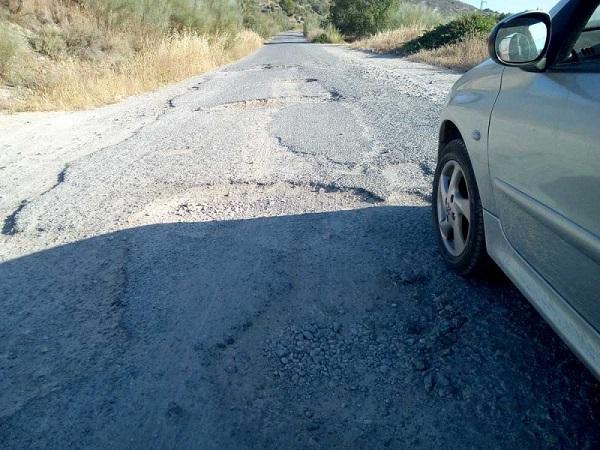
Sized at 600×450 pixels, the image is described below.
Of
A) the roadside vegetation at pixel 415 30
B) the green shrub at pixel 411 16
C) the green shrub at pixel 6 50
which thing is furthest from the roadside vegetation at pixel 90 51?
the green shrub at pixel 411 16

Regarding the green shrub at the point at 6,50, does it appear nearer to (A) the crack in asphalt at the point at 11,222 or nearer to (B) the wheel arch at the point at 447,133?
(A) the crack in asphalt at the point at 11,222

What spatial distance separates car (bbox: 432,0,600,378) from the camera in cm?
134

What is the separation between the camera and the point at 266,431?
1.60 metres

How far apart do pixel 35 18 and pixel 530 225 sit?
51.2 feet

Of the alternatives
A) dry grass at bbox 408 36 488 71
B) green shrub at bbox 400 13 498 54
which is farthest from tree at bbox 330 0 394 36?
dry grass at bbox 408 36 488 71

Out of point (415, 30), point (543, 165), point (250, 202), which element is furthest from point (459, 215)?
point (415, 30)

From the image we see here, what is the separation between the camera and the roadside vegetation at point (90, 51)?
9.27 metres

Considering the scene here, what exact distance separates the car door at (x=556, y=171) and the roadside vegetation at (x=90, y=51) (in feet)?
28.4

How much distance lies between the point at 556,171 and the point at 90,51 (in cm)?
1481

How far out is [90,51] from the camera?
44.4 feet

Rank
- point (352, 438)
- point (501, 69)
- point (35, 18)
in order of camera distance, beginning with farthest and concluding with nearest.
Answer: point (35, 18) → point (501, 69) → point (352, 438)

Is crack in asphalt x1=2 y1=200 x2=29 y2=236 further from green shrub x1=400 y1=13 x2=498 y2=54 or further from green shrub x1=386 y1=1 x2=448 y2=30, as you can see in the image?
green shrub x1=386 y1=1 x2=448 y2=30

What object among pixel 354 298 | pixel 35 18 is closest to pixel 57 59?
pixel 35 18

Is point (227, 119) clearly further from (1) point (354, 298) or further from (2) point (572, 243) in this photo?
(2) point (572, 243)
